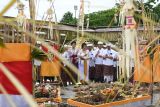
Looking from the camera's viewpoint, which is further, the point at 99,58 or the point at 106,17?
the point at 106,17

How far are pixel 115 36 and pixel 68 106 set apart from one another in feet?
34.9

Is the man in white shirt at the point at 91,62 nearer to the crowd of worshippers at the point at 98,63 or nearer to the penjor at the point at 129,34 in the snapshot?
the crowd of worshippers at the point at 98,63

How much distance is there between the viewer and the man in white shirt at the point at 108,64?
11.9m

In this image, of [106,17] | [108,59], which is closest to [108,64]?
[108,59]

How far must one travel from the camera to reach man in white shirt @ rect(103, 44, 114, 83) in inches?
467

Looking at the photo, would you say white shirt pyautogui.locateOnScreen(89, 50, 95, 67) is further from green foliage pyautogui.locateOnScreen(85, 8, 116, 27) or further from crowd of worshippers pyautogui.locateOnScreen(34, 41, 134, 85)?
green foliage pyautogui.locateOnScreen(85, 8, 116, 27)

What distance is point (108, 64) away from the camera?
39.6ft

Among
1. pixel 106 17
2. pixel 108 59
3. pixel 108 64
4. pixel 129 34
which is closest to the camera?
pixel 129 34

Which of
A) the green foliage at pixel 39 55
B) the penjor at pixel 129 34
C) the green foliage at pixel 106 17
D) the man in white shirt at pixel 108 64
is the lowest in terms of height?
the man in white shirt at pixel 108 64

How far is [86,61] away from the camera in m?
11.8

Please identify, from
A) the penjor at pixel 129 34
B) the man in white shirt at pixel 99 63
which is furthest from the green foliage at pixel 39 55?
the man in white shirt at pixel 99 63

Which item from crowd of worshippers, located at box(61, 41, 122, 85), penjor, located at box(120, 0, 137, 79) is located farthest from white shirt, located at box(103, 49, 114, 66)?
penjor, located at box(120, 0, 137, 79)

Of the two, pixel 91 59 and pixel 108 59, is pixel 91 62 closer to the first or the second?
pixel 91 59

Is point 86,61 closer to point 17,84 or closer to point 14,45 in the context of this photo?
point 14,45
